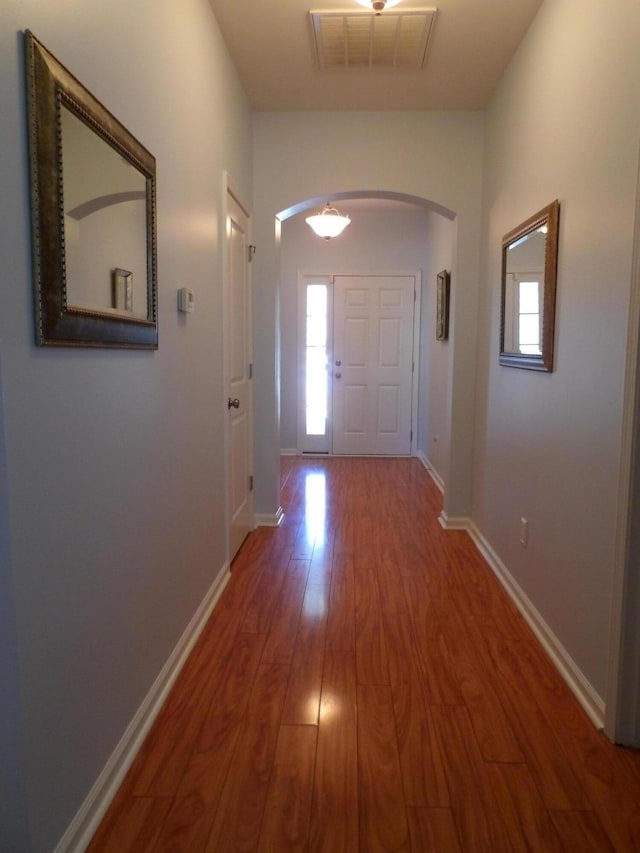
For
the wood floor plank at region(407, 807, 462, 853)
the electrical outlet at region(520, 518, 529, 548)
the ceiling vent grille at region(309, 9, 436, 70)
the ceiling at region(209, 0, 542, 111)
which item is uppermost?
the ceiling at region(209, 0, 542, 111)

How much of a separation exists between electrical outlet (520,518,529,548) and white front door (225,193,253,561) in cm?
148

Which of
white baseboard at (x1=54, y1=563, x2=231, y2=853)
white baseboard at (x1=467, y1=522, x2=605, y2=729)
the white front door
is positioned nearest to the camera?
white baseboard at (x1=54, y1=563, x2=231, y2=853)

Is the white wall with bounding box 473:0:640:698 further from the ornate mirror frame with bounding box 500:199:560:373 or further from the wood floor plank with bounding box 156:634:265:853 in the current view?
the wood floor plank with bounding box 156:634:265:853

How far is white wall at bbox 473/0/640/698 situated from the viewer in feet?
5.82

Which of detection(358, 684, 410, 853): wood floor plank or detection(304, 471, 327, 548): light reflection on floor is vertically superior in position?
detection(304, 471, 327, 548): light reflection on floor

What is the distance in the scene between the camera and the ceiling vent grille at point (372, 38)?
8.68 ft

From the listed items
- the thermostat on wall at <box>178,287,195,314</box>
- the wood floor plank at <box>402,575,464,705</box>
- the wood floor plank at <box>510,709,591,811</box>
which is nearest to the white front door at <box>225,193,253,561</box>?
the thermostat on wall at <box>178,287,195,314</box>

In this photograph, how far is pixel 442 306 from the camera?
5105mm

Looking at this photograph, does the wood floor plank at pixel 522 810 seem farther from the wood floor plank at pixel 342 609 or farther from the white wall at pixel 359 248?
the white wall at pixel 359 248

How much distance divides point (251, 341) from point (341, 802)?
9.12ft

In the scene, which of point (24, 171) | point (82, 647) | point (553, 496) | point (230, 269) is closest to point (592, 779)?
point (553, 496)

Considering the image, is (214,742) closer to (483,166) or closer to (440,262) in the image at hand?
(483,166)

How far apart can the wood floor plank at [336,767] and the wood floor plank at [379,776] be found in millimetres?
23

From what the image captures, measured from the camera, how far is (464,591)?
290 centimetres
